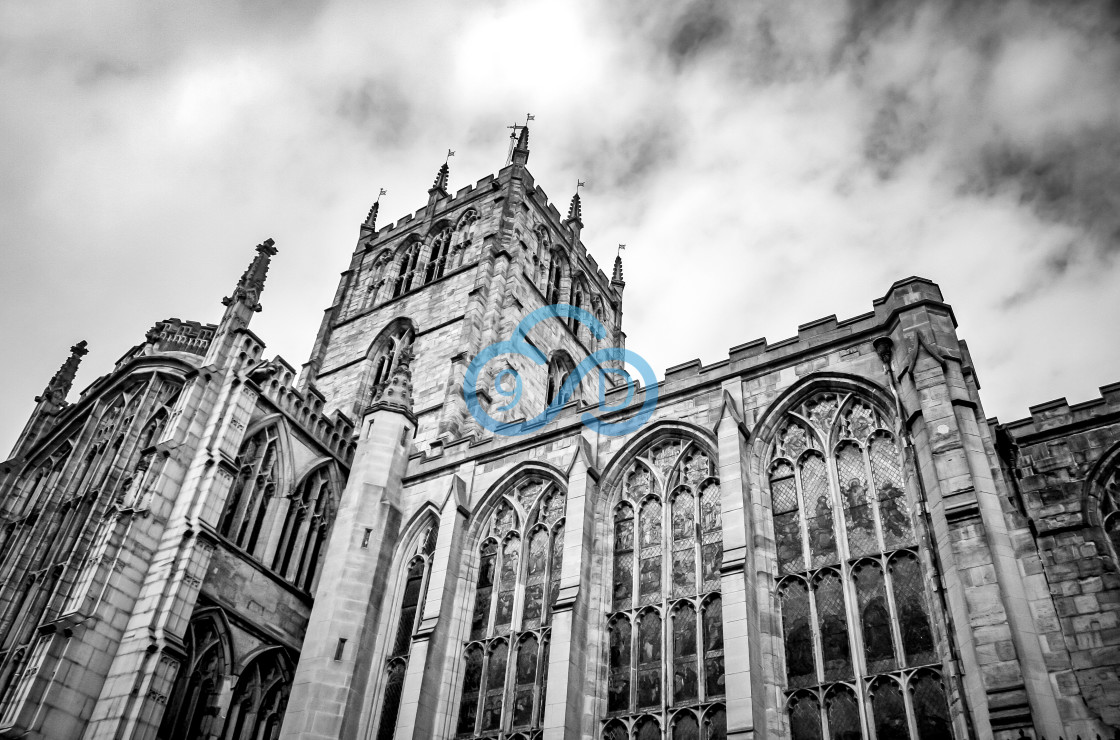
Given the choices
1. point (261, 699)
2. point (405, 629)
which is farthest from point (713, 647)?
point (261, 699)

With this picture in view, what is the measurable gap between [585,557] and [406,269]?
21937 millimetres

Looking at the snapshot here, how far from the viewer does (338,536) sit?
1814 centimetres

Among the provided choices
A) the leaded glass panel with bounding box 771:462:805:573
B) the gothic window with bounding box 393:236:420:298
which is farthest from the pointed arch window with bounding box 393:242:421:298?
the leaded glass panel with bounding box 771:462:805:573

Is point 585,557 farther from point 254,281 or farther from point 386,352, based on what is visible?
point 386,352

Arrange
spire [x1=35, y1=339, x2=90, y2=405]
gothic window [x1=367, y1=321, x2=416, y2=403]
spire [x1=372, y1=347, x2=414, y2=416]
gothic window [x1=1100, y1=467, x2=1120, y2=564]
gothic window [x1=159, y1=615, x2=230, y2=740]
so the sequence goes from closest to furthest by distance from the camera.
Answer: gothic window [x1=1100, y1=467, x2=1120, y2=564] < gothic window [x1=159, y1=615, x2=230, y2=740] < spire [x1=372, y1=347, x2=414, y2=416] < spire [x1=35, y1=339, x2=90, y2=405] < gothic window [x1=367, y1=321, x2=416, y2=403]

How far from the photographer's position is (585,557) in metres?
15.7

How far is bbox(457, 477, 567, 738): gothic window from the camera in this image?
1505 centimetres

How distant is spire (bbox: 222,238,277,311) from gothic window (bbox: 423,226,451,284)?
10.5m

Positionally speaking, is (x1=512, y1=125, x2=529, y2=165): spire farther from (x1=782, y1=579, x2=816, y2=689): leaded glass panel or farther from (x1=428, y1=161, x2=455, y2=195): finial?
(x1=782, y1=579, x2=816, y2=689): leaded glass panel

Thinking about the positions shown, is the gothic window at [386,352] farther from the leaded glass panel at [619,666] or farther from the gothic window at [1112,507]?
the gothic window at [1112,507]

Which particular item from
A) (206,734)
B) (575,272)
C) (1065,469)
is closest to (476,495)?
(206,734)

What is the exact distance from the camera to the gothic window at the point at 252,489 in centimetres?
1864

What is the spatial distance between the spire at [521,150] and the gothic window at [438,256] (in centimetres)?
405

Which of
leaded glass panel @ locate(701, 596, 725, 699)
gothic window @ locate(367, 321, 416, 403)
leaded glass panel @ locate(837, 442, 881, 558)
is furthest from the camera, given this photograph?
gothic window @ locate(367, 321, 416, 403)
